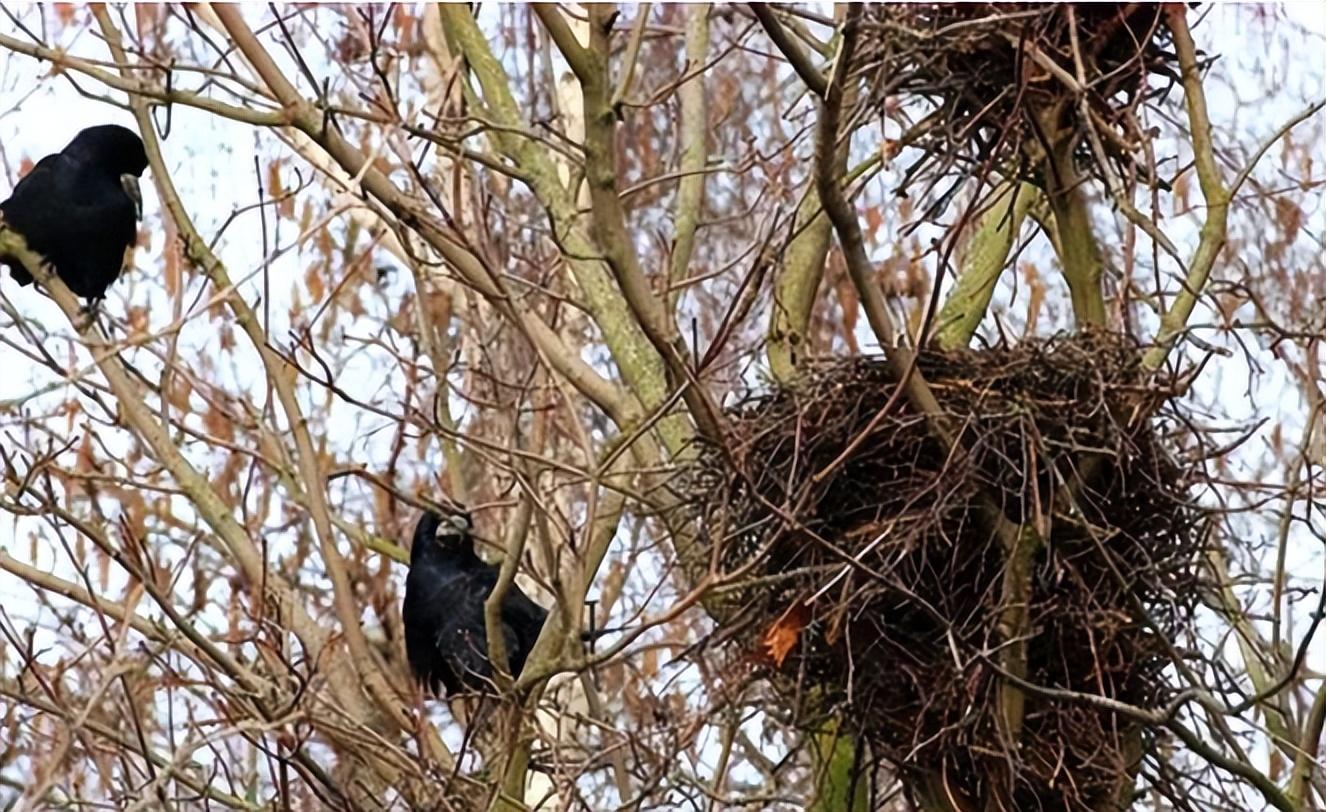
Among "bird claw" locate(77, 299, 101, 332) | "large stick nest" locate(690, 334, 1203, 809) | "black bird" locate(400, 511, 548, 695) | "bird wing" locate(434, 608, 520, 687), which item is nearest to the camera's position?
"large stick nest" locate(690, 334, 1203, 809)

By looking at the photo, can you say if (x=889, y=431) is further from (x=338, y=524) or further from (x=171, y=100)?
(x=338, y=524)

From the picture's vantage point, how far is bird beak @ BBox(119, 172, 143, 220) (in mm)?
7191

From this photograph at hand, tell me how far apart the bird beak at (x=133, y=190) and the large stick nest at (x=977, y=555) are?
3.33 metres

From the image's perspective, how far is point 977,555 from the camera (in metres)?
4.51

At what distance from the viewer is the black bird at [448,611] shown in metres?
6.50

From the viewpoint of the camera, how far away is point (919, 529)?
4.34 metres

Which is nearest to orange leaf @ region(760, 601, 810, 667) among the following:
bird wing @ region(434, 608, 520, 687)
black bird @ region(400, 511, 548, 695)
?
bird wing @ region(434, 608, 520, 687)

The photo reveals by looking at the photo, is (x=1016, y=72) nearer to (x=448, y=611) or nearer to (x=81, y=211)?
(x=448, y=611)

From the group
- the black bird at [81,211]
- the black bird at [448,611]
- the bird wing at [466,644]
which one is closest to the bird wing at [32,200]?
the black bird at [81,211]

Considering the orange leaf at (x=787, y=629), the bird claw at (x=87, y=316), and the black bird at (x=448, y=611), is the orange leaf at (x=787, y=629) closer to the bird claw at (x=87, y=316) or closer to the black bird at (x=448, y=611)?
the bird claw at (x=87, y=316)

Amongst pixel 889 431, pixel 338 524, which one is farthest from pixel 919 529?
pixel 338 524

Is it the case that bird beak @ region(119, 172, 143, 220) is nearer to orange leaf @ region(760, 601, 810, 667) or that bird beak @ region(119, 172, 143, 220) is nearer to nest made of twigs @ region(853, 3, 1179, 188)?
nest made of twigs @ region(853, 3, 1179, 188)

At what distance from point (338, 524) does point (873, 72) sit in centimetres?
245

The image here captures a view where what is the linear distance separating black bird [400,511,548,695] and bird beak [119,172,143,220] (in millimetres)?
1553
